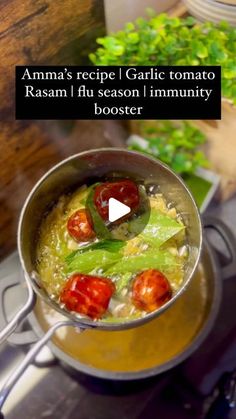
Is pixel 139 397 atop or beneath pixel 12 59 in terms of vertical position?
beneath

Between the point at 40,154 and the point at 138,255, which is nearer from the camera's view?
the point at 138,255

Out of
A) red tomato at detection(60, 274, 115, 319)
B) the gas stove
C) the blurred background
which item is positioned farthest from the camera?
the gas stove

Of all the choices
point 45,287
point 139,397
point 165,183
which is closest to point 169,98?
point 165,183

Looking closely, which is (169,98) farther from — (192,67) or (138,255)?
(138,255)

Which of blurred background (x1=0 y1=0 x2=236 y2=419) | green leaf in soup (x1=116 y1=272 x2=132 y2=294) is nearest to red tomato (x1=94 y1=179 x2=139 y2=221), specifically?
green leaf in soup (x1=116 y1=272 x2=132 y2=294)

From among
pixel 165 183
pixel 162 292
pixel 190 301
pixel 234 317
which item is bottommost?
pixel 234 317

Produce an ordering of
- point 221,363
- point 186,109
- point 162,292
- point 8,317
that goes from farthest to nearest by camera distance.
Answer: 1. point 221,363
2. point 8,317
3. point 186,109
4. point 162,292

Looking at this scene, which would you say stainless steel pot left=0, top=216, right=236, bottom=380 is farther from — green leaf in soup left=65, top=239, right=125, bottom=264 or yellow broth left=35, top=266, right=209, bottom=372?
green leaf in soup left=65, top=239, right=125, bottom=264

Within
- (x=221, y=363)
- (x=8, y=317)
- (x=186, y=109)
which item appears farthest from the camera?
(x=221, y=363)
